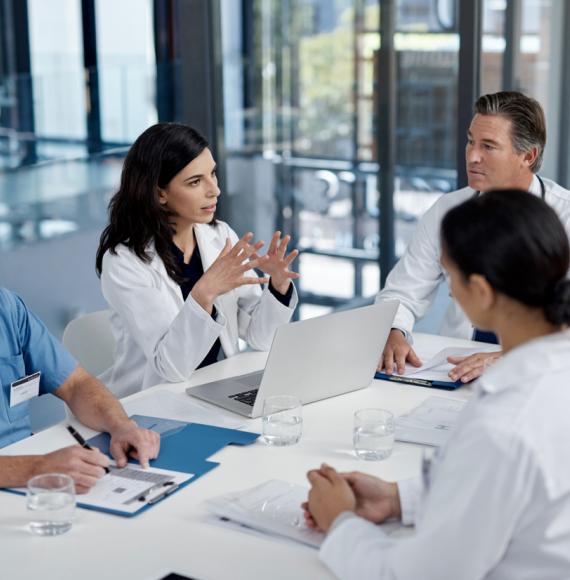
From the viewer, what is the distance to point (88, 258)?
13.4 ft

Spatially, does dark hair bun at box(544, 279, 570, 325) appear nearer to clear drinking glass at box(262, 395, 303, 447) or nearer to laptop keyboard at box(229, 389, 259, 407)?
clear drinking glass at box(262, 395, 303, 447)

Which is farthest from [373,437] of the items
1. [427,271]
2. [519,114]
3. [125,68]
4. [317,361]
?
[125,68]

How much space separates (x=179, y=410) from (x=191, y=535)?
2.10 feet

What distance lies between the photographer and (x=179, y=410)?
2229mm

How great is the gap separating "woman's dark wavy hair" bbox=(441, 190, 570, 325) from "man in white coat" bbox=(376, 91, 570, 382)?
1368 millimetres

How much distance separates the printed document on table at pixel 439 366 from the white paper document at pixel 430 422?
15cm

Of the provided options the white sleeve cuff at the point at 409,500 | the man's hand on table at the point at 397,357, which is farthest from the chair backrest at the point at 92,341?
the white sleeve cuff at the point at 409,500

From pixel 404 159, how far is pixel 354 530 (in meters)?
2.97

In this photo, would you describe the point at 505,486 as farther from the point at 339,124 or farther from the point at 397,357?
the point at 339,124

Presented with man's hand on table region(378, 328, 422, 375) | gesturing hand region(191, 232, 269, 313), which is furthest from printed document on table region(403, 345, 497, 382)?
gesturing hand region(191, 232, 269, 313)

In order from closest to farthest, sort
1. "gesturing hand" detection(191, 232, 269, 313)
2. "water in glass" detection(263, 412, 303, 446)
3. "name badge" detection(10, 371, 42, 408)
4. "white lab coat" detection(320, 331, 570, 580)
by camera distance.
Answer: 1. "white lab coat" detection(320, 331, 570, 580)
2. "water in glass" detection(263, 412, 303, 446)
3. "name badge" detection(10, 371, 42, 408)
4. "gesturing hand" detection(191, 232, 269, 313)

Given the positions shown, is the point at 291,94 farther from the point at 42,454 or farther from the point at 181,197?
the point at 42,454

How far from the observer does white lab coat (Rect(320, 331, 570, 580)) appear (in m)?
1.19

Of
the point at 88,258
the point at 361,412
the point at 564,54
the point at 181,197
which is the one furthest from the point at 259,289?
the point at 564,54
